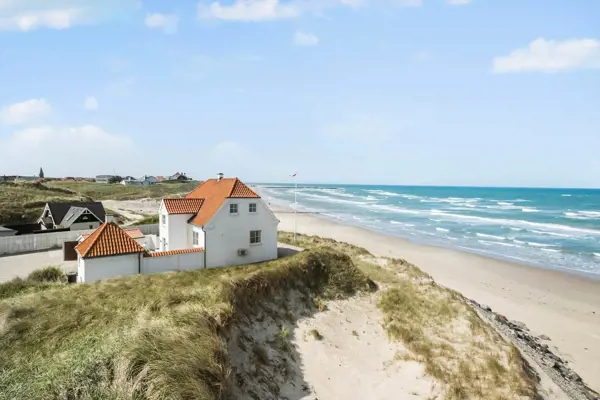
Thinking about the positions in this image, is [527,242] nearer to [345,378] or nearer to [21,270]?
[345,378]

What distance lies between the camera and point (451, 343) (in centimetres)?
1828

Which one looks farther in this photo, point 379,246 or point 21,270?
point 379,246

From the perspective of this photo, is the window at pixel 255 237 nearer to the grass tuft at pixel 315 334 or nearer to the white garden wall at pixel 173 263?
the white garden wall at pixel 173 263

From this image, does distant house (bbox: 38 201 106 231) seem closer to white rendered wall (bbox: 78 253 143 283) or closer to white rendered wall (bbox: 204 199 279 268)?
white rendered wall (bbox: 78 253 143 283)

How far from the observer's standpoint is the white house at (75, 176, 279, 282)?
2056 cm

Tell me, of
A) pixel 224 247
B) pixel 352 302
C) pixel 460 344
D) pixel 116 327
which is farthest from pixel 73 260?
pixel 460 344

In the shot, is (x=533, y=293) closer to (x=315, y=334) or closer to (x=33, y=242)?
(x=315, y=334)

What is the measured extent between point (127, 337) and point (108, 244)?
11942 millimetres

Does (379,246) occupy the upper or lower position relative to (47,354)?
lower

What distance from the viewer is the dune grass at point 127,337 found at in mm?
8898

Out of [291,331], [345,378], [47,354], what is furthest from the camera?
[291,331]

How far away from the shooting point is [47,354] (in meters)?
10.5

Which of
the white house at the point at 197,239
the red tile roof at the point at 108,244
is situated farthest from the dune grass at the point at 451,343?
the red tile roof at the point at 108,244

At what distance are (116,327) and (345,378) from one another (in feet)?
30.6
